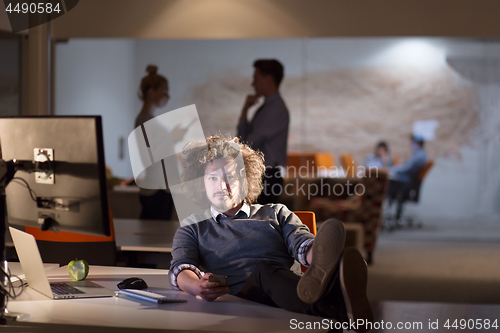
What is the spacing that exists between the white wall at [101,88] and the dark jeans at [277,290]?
9.51 feet

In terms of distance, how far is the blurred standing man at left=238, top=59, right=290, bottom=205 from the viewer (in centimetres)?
385

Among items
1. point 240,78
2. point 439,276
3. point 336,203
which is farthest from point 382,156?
point 240,78

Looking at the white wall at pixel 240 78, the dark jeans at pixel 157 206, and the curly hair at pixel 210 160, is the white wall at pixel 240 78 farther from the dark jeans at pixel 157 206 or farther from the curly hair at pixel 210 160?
the curly hair at pixel 210 160

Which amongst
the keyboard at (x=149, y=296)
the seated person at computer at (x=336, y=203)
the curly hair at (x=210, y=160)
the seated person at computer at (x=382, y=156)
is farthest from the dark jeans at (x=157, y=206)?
the keyboard at (x=149, y=296)

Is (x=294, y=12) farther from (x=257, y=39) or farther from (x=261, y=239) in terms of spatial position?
(x=261, y=239)

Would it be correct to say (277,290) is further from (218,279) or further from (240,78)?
(240,78)

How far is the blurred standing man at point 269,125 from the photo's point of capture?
3.85 metres

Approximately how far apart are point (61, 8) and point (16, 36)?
14.9 inches

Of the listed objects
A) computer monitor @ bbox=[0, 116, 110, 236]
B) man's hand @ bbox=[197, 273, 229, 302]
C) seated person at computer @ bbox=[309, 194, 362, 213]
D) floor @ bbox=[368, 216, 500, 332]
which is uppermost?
computer monitor @ bbox=[0, 116, 110, 236]

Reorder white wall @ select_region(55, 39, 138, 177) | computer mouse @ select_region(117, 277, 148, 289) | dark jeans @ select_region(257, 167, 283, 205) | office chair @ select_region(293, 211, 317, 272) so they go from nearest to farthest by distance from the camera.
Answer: computer mouse @ select_region(117, 277, 148, 289) → office chair @ select_region(293, 211, 317, 272) → dark jeans @ select_region(257, 167, 283, 205) → white wall @ select_region(55, 39, 138, 177)

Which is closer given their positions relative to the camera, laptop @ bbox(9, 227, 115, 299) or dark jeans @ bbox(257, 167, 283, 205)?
laptop @ bbox(9, 227, 115, 299)

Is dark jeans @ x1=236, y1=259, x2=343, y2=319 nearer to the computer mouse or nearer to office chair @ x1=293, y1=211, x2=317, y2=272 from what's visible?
the computer mouse

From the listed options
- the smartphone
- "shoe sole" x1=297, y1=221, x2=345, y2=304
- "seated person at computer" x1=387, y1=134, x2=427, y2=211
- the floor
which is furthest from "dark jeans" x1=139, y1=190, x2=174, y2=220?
"shoe sole" x1=297, y1=221, x2=345, y2=304

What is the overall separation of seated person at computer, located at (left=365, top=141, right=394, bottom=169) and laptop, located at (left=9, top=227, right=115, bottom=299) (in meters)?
3.49
